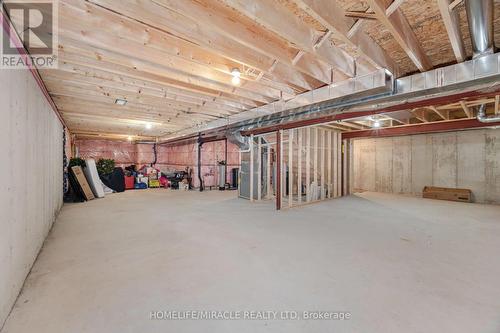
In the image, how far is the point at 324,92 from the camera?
322 centimetres

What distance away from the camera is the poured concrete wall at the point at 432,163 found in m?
6.25

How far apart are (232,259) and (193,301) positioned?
0.80 meters

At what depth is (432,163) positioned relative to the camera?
7238 millimetres

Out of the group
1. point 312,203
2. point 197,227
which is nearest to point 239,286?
point 197,227

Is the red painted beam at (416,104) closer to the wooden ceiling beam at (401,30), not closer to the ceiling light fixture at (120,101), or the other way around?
the wooden ceiling beam at (401,30)

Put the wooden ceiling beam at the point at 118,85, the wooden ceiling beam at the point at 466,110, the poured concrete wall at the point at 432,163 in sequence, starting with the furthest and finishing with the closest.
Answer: the poured concrete wall at the point at 432,163, the wooden ceiling beam at the point at 466,110, the wooden ceiling beam at the point at 118,85

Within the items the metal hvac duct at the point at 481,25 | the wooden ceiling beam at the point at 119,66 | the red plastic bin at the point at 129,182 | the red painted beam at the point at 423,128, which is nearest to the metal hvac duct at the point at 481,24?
the metal hvac duct at the point at 481,25

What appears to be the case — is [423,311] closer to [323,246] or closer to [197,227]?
[323,246]

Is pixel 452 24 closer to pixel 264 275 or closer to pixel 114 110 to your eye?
pixel 264 275

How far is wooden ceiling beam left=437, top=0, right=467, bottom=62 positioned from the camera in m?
1.53

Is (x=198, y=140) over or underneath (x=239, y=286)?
over
